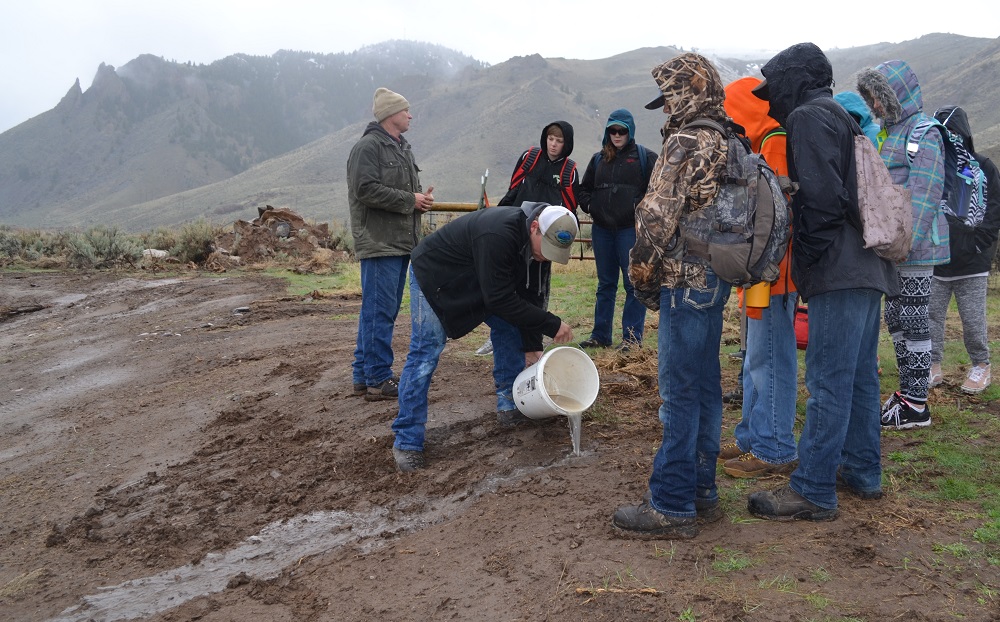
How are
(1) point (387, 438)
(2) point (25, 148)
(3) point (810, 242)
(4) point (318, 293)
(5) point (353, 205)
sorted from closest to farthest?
1. (3) point (810, 242)
2. (1) point (387, 438)
3. (5) point (353, 205)
4. (4) point (318, 293)
5. (2) point (25, 148)

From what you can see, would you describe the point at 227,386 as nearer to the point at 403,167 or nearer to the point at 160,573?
the point at 403,167

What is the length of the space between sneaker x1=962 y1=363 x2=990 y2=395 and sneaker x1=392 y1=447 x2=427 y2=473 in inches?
154

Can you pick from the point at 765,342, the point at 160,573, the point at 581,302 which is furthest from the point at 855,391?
the point at 581,302

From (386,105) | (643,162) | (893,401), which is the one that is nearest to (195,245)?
(386,105)

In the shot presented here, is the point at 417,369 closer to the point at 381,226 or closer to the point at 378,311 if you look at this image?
the point at 378,311

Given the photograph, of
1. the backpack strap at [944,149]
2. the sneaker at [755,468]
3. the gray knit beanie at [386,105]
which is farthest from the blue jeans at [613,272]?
the sneaker at [755,468]

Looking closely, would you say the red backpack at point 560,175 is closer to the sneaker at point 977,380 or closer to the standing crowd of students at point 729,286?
the standing crowd of students at point 729,286

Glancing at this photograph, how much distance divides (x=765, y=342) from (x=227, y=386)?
4.96m

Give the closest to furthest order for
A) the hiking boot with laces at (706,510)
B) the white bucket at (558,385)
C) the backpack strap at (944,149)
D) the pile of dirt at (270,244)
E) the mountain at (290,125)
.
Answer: the hiking boot with laces at (706,510)
the white bucket at (558,385)
the backpack strap at (944,149)
the pile of dirt at (270,244)
the mountain at (290,125)

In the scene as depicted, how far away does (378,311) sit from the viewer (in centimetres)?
570

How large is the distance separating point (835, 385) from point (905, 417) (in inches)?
72.5

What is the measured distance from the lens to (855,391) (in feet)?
11.4

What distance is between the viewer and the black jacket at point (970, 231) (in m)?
4.93

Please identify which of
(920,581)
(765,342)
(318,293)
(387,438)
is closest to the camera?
(920,581)
